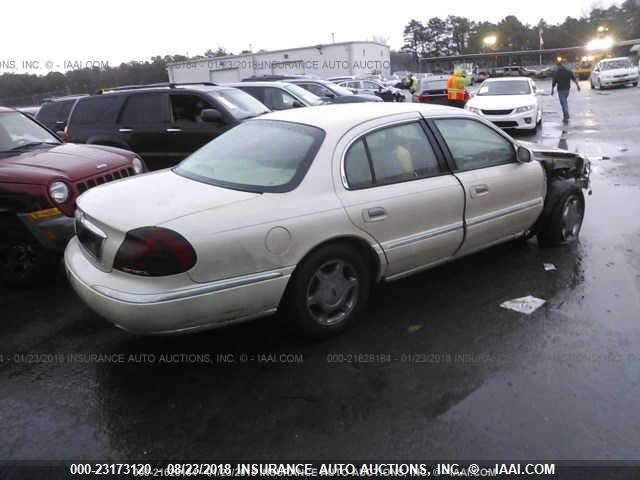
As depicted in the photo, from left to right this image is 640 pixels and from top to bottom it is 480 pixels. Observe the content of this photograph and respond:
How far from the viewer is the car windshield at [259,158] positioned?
11.1 feet

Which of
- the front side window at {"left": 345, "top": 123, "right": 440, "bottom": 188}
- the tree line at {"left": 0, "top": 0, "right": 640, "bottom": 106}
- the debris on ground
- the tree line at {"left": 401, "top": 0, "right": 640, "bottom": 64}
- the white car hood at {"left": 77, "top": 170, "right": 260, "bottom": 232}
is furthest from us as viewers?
the tree line at {"left": 401, "top": 0, "right": 640, "bottom": 64}

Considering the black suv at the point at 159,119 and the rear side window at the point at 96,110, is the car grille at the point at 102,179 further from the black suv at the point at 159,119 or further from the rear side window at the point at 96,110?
the rear side window at the point at 96,110

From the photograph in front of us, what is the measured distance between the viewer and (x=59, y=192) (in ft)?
14.3

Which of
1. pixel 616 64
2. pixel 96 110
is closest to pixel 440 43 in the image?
pixel 616 64

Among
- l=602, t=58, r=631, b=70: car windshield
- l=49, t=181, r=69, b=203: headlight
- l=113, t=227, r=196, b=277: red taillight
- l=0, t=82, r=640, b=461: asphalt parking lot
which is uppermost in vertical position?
l=602, t=58, r=631, b=70: car windshield

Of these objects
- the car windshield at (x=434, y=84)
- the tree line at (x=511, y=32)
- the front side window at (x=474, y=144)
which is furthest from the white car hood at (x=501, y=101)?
the tree line at (x=511, y=32)

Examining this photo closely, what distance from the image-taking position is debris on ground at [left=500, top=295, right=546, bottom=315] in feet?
12.8

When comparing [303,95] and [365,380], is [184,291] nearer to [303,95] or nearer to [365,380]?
[365,380]

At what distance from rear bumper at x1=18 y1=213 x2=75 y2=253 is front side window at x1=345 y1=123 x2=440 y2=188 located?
2515 mm

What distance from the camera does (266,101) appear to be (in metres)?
10.8

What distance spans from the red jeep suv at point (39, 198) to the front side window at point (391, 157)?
2527 millimetres

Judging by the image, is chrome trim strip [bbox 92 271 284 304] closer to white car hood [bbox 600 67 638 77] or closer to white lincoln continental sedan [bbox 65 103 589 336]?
white lincoln continental sedan [bbox 65 103 589 336]

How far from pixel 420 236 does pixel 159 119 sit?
549cm

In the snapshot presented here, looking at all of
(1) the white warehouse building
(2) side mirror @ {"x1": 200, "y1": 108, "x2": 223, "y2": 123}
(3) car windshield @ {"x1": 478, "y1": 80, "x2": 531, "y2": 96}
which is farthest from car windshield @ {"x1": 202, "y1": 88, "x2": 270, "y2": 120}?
(1) the white warehouse building
